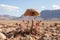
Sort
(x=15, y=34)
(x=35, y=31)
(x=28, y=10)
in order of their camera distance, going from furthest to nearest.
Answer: (x=35, y=31), (x=15, y=34), (x=28, y=10)

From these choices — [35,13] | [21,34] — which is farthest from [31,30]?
[35,13]

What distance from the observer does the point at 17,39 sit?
11.6 metres

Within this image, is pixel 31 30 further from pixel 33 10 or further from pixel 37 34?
pixel 33 10

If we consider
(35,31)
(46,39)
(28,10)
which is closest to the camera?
(46,39)

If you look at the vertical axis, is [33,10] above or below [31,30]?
above

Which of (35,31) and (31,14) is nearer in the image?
(31,14)

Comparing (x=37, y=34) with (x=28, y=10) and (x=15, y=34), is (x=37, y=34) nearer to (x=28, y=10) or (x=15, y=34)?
(x=15, y=34)

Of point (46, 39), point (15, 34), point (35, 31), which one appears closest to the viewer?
point (46, 39)

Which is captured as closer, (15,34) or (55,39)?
(55,39)

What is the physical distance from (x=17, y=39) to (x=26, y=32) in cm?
220

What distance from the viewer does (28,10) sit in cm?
1177

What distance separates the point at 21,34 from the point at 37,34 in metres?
1.40

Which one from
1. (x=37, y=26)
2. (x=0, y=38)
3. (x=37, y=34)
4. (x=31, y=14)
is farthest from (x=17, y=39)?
(x=37, y=26)

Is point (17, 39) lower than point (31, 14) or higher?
lower
